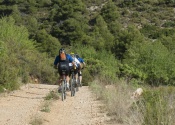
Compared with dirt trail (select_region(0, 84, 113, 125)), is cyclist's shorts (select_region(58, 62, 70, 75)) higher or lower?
higher

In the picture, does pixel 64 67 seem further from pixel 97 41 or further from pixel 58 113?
pixel 97 41

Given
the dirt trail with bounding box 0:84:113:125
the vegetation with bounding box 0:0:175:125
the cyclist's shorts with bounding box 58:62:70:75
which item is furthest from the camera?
the vegetation with bounding box 0:0:175:125

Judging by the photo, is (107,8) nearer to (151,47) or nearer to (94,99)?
(151,47)

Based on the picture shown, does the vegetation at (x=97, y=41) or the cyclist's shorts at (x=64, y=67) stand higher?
the cyclist's shorts at (x=64, y=67)

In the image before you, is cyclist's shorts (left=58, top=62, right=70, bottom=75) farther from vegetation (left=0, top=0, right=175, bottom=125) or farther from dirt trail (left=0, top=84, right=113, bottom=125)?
vegetation (left=0, top=0, right=175, bottom=125)

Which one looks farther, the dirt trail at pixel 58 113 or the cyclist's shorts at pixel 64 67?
the cyclist's shorts at pixel 64 67

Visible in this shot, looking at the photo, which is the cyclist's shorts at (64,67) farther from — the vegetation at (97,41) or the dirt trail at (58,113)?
the vegetation at (97,41)

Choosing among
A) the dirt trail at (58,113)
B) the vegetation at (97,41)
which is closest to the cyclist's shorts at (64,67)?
the dirt trail at (58,113)

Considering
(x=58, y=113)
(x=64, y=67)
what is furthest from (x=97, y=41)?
(x=58, y=113)

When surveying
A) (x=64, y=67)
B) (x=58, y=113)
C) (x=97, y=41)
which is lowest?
(x=97, y=41)

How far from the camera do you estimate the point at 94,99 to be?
47.3 feet

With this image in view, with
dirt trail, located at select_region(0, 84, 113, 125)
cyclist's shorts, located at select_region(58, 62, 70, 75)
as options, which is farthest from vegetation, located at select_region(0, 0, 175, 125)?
cyclist's shorts, located at select_region(58, 62, 70, 75)

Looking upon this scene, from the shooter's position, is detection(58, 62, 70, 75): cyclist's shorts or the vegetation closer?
detection(58, 62, 70, 75): cyclist's shorts

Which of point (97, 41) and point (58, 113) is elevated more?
point (58, 113)
